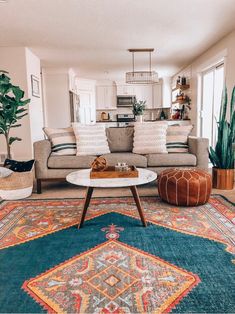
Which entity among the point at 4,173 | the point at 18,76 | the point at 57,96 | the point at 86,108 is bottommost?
the point at 4,173

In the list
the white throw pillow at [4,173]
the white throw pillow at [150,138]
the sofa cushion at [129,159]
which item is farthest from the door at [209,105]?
the white throw pillow at [4,173]

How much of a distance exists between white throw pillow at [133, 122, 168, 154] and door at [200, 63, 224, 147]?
8.38 feet

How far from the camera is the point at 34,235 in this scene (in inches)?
81.2

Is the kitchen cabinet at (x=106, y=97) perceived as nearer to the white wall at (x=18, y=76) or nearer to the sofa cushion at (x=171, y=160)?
the white wall at (x=18, y=76)

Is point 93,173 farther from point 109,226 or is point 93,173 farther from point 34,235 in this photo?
point 34,235

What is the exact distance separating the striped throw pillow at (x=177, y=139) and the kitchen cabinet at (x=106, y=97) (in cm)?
600

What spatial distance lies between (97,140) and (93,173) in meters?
1.39

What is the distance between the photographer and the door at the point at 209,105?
18.4ft

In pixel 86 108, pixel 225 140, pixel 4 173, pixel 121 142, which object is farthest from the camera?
pixel 86 108

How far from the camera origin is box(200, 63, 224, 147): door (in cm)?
562

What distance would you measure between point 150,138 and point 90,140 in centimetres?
83

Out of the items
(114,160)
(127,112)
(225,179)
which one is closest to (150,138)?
(114,160)

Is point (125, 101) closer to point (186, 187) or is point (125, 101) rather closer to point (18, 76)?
point (18, 76)

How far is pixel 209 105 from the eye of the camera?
236 inches
